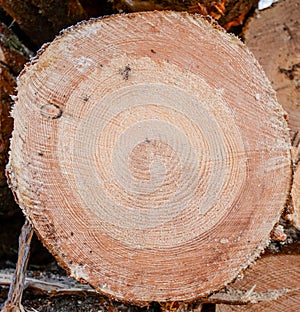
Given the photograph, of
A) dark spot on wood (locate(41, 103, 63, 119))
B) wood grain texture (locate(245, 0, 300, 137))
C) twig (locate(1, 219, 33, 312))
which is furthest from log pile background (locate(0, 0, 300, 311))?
dark spot on wood (locate(41, 103, 63, 119))

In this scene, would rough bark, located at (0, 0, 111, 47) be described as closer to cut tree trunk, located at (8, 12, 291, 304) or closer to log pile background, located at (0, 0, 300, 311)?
log pile background, located at (0, 0, 300, 311)

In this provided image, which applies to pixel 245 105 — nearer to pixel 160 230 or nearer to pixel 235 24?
pixel 160 230

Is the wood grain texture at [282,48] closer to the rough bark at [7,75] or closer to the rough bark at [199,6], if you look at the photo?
the rough bark at [199,6]

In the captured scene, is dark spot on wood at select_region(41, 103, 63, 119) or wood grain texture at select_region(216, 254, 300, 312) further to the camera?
wood grain texture at select_region(216, 254, 300, 312)

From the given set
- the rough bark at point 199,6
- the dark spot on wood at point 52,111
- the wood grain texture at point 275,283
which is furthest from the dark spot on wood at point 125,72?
the wood grain texture at point 275,283

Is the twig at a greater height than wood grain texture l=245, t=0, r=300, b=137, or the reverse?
wood grain texture l=245, t=0, r=300, b=137

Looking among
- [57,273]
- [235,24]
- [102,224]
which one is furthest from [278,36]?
[57,273]
